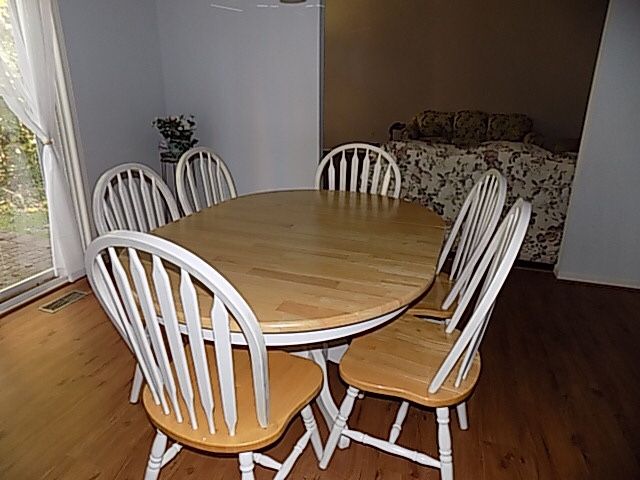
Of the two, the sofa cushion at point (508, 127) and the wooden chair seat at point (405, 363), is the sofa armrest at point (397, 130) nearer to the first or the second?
the sofa cushion at point (508, 127)

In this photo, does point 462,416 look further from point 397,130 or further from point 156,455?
point 397,130

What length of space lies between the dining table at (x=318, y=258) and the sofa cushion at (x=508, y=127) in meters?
4.40

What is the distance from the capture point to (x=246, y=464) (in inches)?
48.2

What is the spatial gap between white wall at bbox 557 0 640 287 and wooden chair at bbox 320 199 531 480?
1.90 m

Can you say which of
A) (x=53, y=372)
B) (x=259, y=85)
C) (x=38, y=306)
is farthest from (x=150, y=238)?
(x=259, y=85)

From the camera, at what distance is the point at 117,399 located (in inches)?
79.4

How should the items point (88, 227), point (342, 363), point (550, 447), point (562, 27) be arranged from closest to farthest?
point (342, 363)
point (550, 447)
point (88, 227)
point (562, 27)

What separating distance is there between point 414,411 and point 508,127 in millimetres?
5030

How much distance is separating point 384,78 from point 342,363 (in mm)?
6223

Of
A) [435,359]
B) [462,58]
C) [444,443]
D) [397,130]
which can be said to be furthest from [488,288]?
[462,58]

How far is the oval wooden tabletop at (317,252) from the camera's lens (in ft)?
4.08

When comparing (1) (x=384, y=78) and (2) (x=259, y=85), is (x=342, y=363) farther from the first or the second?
(1) (x=384, y=78)

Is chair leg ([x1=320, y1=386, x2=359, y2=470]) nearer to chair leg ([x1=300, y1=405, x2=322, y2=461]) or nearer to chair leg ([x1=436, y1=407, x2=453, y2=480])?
chair leg ([x1=300, y1=405, x2=322, y2=461])

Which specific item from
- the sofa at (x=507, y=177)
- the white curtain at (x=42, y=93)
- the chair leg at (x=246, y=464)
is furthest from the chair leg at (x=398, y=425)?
the white curtain at (x=42, y=93)
